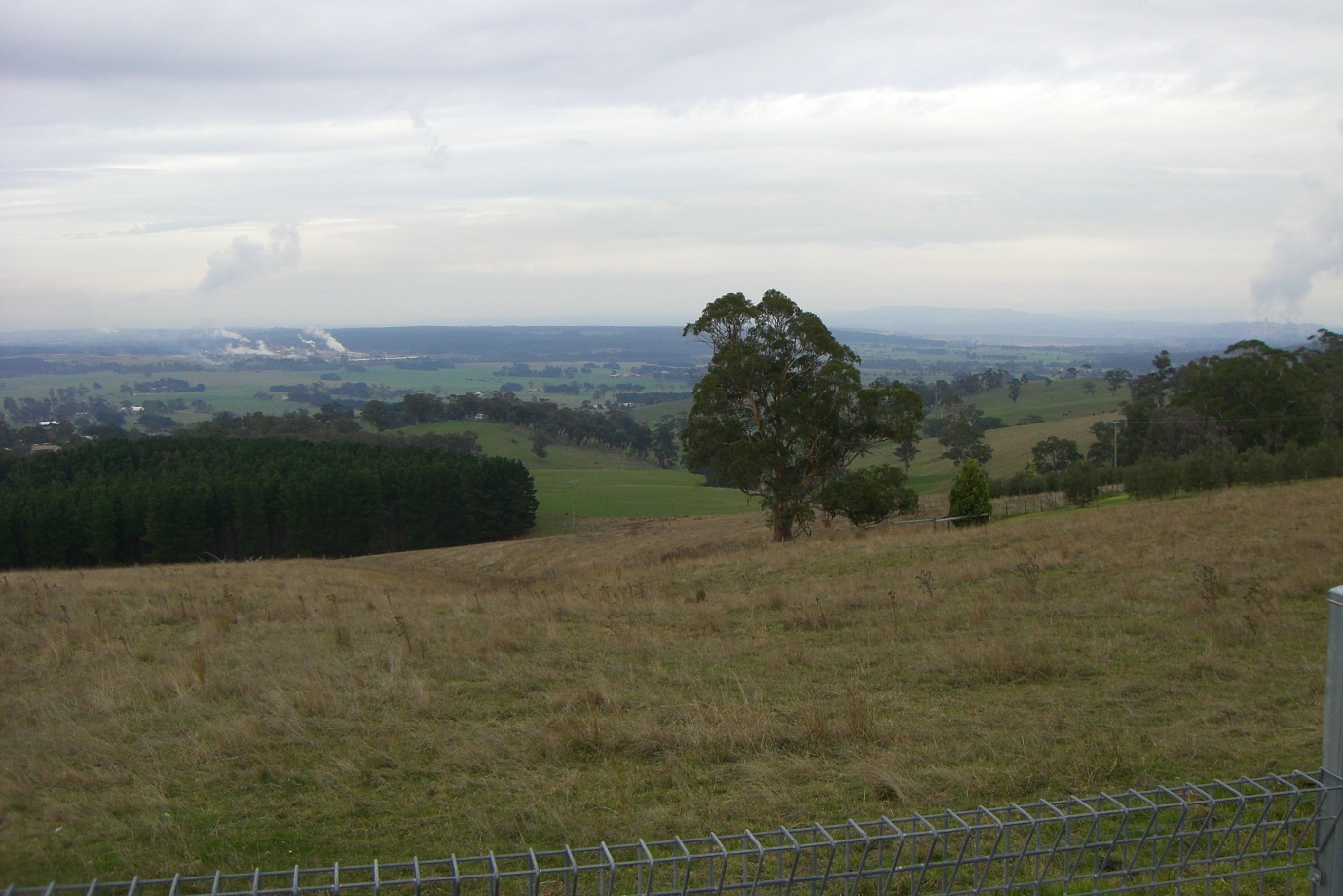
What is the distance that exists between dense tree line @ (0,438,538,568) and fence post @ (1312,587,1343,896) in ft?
150

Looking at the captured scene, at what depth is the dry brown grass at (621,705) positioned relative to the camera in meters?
5.50

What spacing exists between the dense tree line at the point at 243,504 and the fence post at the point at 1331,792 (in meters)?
45.6

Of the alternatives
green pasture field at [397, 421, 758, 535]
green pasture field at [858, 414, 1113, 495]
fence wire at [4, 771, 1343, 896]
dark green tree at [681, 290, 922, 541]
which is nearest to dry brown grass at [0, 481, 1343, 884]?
fence wire at [4, 771, 1343, 896]

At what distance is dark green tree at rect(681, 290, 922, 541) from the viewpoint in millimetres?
29781

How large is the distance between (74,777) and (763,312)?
86.3 ft

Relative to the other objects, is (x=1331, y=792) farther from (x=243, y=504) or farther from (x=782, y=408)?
(x=243, y=504)

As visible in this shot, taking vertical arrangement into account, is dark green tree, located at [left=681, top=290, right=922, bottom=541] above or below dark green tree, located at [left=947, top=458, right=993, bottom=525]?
above

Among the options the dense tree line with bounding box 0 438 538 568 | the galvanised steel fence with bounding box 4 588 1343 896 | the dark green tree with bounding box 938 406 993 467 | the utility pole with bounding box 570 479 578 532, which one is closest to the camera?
the galvanised steel fence with bounding box 4 588 1343 896

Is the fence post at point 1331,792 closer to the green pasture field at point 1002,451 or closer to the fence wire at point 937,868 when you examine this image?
the fence wire at point 937,868

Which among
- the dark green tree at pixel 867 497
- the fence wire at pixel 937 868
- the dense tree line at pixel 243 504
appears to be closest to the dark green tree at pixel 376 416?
the dense tree line at pixel 243 504

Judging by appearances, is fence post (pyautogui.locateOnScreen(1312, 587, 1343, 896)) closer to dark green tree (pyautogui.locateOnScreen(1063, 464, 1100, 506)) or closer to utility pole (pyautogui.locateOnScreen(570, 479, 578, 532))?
dark green tree (pyautogui.locateOnScreen(1063, 464, 1100, 506))

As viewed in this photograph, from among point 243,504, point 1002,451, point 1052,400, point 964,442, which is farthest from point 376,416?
point 1052,400

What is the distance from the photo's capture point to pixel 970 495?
29.3 metres

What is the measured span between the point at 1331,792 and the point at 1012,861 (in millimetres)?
1728
